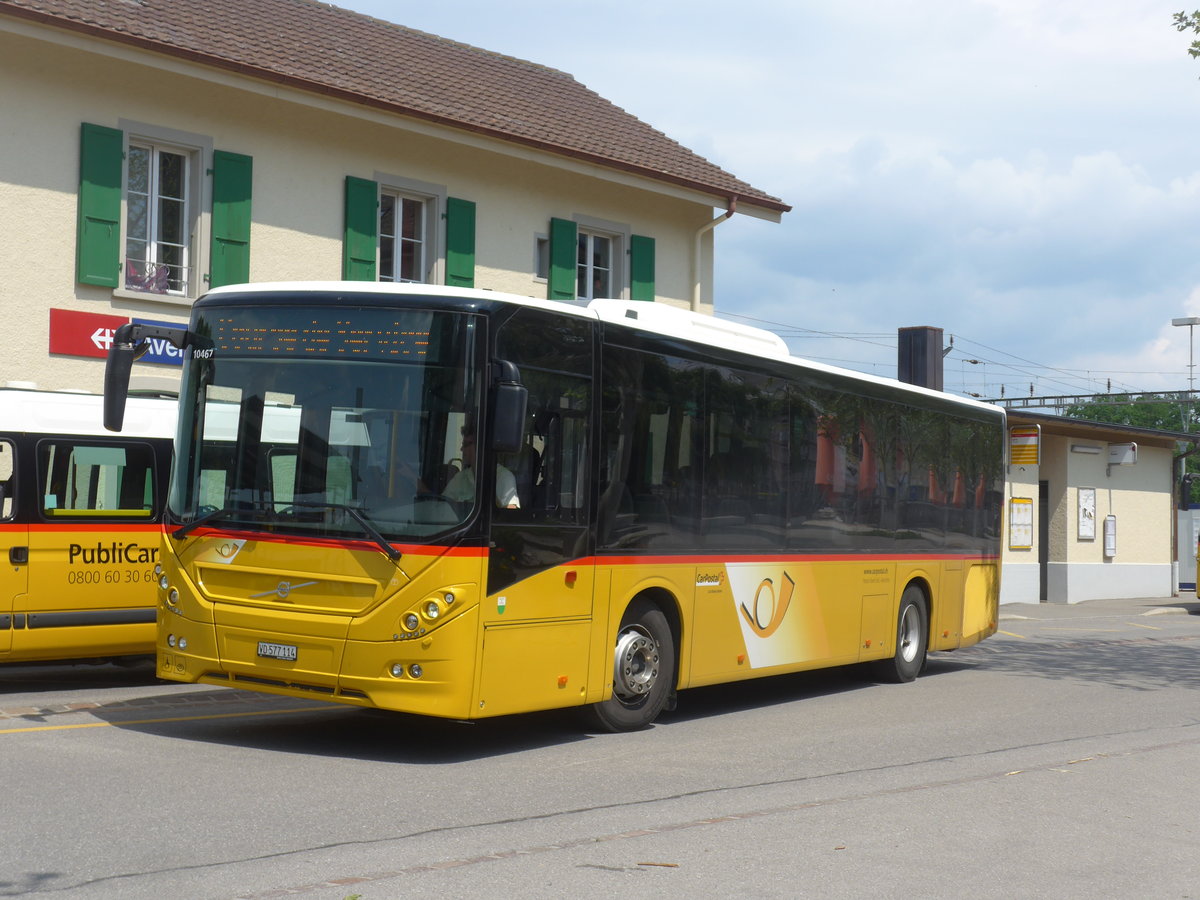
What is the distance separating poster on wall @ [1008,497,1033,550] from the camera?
30.5 meters

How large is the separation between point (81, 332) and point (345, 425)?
9.79m

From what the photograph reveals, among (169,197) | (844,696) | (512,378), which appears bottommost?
(844,696)

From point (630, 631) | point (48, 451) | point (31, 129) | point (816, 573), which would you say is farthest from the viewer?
point (31, 129)

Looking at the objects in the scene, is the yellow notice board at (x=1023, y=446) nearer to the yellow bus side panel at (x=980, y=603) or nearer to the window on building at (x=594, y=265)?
the window on building at (x=594, y=265)

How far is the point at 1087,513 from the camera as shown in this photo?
108 ft

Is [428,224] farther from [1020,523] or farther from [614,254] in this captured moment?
[1020,523]

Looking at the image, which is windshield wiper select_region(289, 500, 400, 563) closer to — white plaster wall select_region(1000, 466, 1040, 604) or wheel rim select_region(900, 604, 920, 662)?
wheel rim select_region(900, 604, 920, 662)

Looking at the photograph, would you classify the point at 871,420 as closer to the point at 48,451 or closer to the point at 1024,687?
the point at 1024,687

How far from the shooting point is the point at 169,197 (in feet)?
60.7

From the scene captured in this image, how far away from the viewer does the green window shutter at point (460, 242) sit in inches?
840

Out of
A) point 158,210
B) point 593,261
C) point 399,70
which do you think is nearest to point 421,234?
point 399,70

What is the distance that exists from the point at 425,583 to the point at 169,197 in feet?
37.7

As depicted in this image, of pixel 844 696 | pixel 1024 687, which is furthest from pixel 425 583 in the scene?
pixel 1024 687

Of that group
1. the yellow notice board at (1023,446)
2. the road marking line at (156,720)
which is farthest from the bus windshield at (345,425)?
the yellow notice board at (1023,446)
